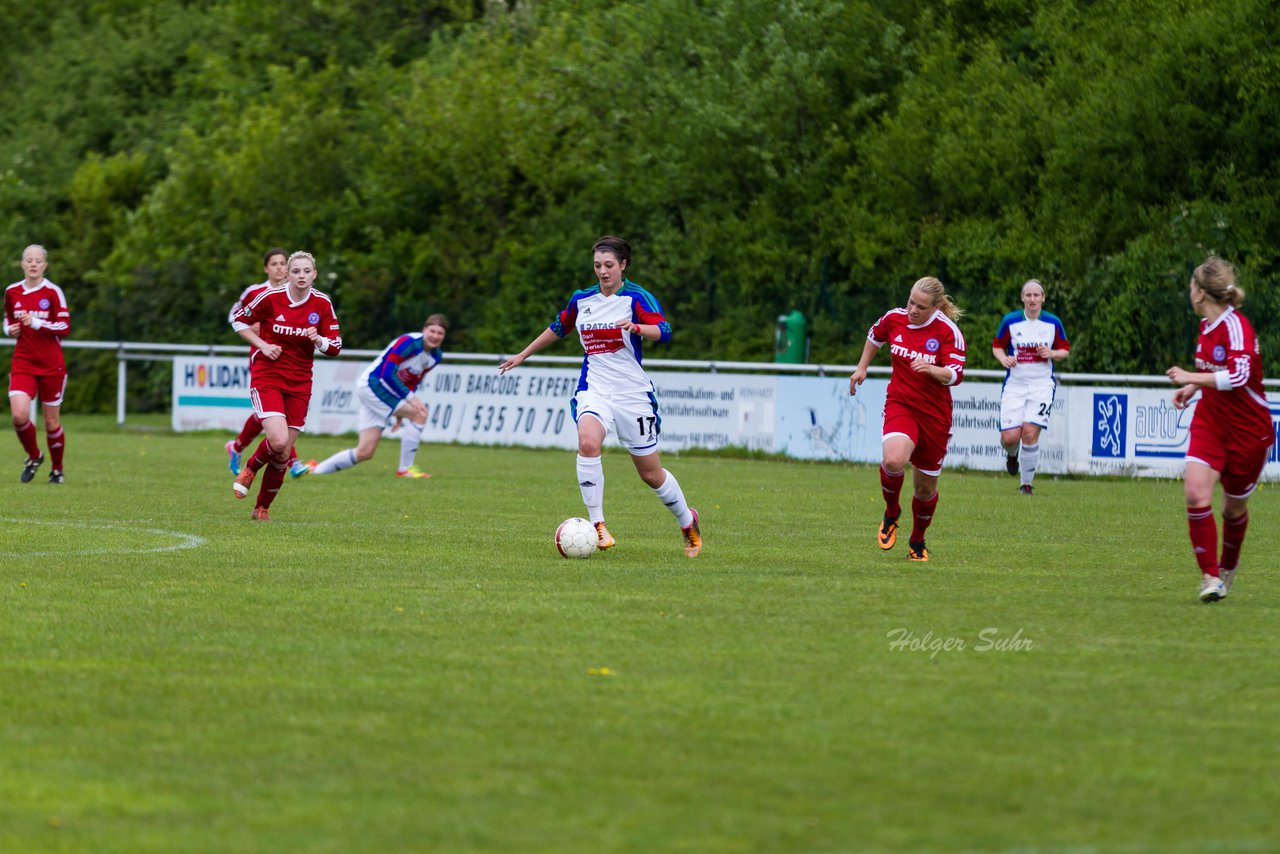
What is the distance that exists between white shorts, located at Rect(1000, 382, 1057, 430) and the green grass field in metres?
6.12

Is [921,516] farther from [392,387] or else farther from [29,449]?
[29,449]

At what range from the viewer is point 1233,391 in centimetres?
971

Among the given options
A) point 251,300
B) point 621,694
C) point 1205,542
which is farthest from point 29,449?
point 621,694

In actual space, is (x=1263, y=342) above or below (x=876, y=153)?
below

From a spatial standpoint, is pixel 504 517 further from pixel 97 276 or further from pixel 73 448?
pixel 97 276

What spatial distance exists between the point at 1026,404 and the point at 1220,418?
380 inches

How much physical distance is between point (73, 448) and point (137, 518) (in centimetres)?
1127

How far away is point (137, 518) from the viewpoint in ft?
45.1

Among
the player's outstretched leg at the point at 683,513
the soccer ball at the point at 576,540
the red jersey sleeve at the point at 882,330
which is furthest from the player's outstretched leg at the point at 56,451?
the red jersey sleeve at the point at 882,330

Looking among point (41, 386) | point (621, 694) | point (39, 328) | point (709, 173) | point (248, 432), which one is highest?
point (709, 173)

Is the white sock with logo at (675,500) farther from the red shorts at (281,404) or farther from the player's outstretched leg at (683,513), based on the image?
the red shorts at (281,404)

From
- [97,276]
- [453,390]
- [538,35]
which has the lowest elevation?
[453,390]

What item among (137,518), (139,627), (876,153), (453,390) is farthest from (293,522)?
(876,153)

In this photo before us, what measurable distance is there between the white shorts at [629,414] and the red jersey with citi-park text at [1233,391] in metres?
3.48
